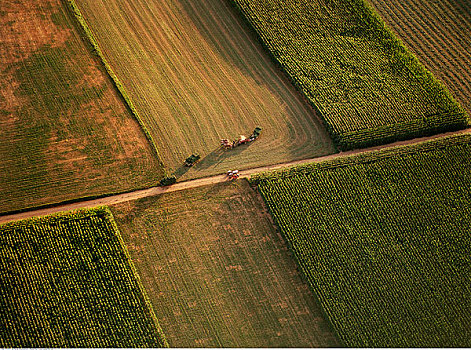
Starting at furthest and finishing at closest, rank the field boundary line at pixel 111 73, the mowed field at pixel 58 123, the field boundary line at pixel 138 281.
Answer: the field boundary line at pixel 111 73
the mowed field at pixel 58 123
the field boundary line at pixel 138 281

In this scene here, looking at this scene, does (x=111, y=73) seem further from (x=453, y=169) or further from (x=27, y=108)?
(x=453, y=169)

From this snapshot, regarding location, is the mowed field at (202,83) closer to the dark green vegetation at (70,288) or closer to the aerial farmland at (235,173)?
the aerial farmland at (235,173)

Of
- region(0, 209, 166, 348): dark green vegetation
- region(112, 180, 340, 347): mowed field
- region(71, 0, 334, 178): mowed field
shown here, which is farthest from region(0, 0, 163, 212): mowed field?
region(112, 180, 340, 347): mowed field

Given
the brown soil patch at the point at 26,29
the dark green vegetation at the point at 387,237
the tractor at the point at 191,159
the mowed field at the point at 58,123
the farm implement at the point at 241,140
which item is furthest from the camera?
the brown soil patch at the point at 26,29

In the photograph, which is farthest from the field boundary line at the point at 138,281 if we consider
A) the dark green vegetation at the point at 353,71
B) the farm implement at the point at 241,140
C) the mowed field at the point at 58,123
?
the dark green vegetation at the point at 353,71

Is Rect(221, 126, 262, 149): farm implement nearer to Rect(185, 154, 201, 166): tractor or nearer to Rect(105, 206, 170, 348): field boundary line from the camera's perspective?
Rect(185, 154, 201, 166): tractor

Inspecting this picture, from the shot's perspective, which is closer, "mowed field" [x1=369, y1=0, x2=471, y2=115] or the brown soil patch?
the brown soil patch
